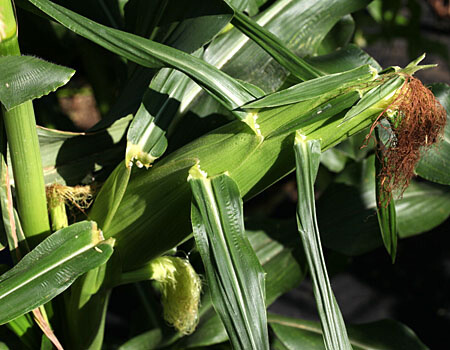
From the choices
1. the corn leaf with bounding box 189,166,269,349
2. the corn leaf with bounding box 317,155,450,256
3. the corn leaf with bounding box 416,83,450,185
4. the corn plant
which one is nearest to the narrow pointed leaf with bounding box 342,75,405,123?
the corn plant

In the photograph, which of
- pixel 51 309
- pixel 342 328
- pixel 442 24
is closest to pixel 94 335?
pixel 51 309

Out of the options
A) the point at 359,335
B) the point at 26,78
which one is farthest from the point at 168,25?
the point at 359,335

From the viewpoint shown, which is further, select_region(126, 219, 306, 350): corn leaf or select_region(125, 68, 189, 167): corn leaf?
select_region(126, 219, 306, 350): corn leaf

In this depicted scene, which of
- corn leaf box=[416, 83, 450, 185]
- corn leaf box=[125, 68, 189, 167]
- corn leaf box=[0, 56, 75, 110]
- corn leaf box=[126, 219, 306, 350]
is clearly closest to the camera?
corn leaf box=[0, 56, 75, 110]

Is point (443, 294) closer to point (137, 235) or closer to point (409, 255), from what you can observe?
point (409, 255)

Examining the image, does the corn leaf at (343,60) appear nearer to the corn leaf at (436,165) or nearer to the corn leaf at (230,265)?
the corn leaf at (436,165)

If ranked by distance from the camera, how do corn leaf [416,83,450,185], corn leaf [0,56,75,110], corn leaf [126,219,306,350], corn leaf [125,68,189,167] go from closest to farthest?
corn leaf [0,56,75,110]
corn leaf [125,68,189,167]
corn leaf [416,83,450,185]
corn leaf [126,219,306,350]

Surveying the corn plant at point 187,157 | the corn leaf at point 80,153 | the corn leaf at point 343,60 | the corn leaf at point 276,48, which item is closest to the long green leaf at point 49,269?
the corn plant at point 187,157

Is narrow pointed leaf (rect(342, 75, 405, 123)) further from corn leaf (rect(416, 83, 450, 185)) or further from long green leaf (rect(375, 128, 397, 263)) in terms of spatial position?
corn leaf (rect(416, 83, 450, 185))
